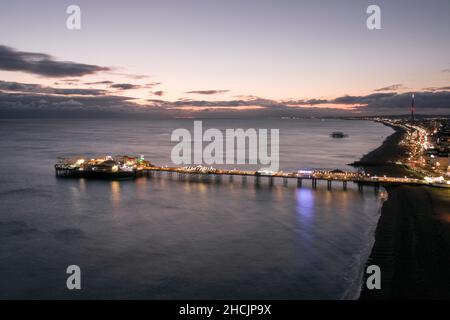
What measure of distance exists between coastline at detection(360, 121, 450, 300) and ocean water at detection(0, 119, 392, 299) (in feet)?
5.79

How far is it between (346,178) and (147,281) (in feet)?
135

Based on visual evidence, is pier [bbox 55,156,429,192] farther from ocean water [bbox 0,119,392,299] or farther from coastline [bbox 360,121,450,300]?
coastline [bbox 360,121,450,300]

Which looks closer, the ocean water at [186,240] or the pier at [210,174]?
the ocean water at [186,240]

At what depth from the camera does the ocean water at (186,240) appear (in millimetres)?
29266

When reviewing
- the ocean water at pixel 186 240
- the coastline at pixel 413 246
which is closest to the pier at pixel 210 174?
the ocean water at pixel 186 240

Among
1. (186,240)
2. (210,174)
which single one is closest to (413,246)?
(186,240)

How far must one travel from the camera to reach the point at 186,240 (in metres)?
39.0

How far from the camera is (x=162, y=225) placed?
144 feet

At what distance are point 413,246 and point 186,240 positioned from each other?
67.1 ft

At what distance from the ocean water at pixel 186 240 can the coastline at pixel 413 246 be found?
5.79 feet

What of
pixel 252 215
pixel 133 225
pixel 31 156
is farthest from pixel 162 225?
pixel 31 156

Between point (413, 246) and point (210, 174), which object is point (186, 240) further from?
point (210, 174)

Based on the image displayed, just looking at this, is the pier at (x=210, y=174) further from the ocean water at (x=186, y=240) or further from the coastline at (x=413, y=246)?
the coastline at (x=413, y=246)

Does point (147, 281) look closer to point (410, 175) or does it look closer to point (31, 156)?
point (410, 175)
